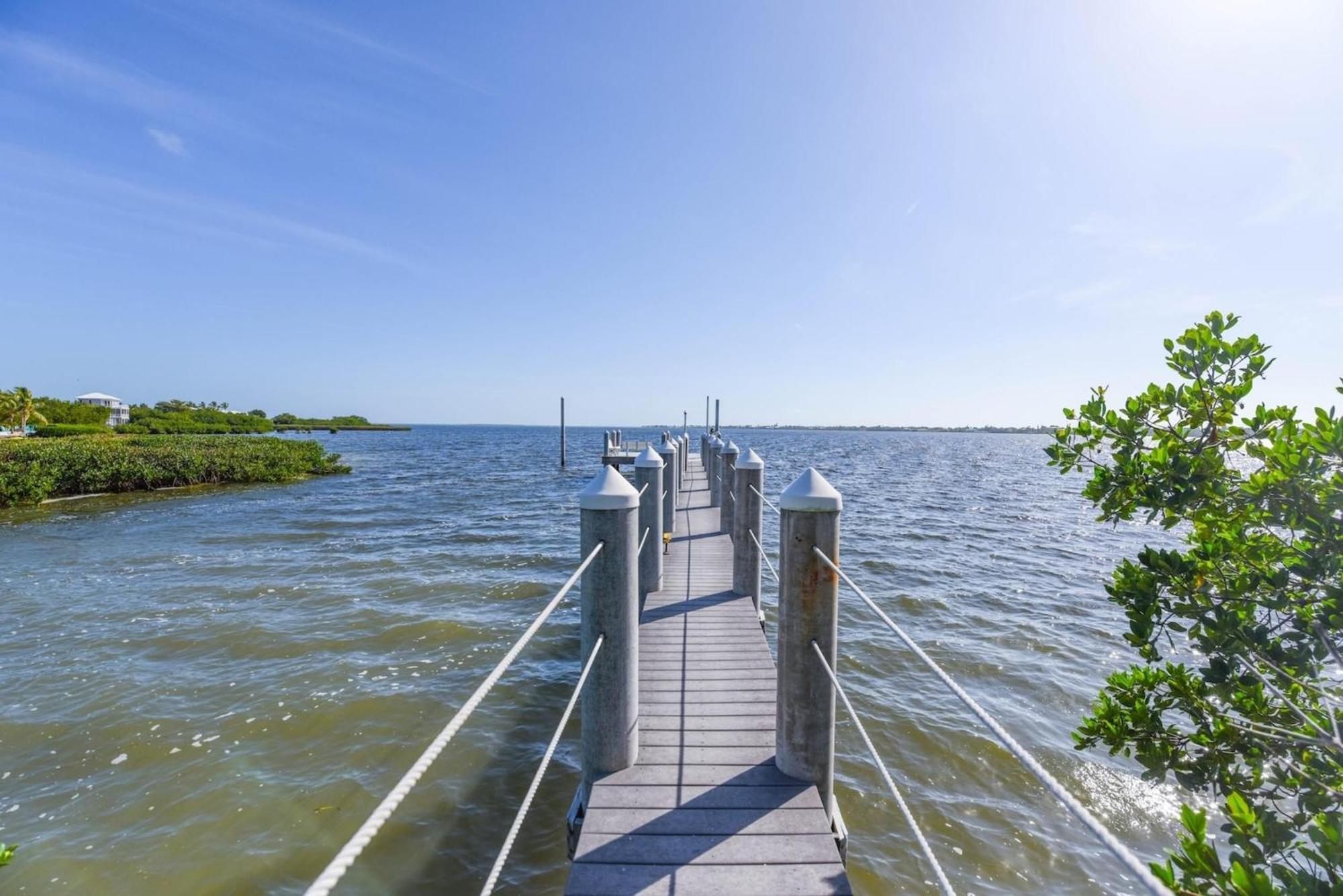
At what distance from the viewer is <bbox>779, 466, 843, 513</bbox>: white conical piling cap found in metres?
3.32

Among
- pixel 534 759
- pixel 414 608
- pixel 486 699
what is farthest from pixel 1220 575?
pixel 414 608

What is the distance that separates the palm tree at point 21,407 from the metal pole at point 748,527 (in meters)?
73.4

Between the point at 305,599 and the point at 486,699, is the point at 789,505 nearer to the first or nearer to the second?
the point at 486,699

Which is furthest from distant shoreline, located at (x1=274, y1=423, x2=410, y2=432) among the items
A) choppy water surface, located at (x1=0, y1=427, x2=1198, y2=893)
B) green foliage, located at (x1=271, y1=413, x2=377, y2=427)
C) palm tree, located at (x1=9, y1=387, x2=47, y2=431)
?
choppy water surface, located at (x1=0, y1=427, x2=1198, y2=893)

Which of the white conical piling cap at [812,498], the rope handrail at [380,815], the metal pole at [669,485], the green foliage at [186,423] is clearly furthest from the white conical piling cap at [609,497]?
the green foliage at [186,423]

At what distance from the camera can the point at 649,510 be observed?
6.55 metres

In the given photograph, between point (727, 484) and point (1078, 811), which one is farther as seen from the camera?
point (727, 484)

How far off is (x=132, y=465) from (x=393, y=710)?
80.1 feet

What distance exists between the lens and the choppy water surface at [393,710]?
4.51 metres

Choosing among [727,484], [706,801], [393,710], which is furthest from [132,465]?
[706,801]

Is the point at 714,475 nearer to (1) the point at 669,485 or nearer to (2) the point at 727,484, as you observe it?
(2) the point at 727,484

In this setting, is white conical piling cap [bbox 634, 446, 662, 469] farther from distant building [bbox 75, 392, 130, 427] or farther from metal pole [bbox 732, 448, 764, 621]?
distant building [bbox 75, 392, 130, 427]

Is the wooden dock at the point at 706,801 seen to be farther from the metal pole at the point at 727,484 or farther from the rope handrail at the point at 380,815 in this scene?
the metal pole at the point at 727,484

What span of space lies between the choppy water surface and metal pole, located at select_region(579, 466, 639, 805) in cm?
162
